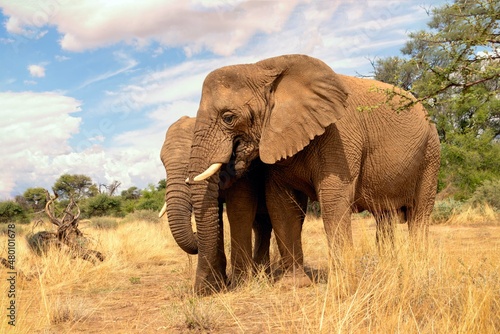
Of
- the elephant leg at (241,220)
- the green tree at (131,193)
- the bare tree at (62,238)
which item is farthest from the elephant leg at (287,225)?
the green tree at (131,193)

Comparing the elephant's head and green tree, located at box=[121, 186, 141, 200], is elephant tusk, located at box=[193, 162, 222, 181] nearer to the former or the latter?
the elephant's head

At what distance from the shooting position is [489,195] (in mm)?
17625

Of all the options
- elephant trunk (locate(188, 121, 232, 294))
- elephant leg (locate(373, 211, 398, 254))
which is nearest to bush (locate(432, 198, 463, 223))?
elephant leg (locate(373, 211, 398, 254))

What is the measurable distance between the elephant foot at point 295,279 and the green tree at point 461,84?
2.31m

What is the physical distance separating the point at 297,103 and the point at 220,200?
166cm

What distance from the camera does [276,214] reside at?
20.9ft

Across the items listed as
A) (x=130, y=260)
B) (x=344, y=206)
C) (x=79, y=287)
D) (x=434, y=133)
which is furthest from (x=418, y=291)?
(x=130, y=260)

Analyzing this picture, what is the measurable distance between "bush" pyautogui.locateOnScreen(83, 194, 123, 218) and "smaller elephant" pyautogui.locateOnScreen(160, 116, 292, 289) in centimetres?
2309

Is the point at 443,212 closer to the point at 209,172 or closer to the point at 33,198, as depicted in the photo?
the point at 209,172

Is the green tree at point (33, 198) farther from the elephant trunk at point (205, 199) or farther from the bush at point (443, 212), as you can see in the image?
the elephant trunk at point (205, 199)

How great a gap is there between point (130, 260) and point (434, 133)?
5.86 metres

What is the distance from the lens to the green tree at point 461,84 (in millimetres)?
4234

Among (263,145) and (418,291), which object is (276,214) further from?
(418,291)

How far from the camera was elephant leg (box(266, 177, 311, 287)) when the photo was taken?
636 centimetres
